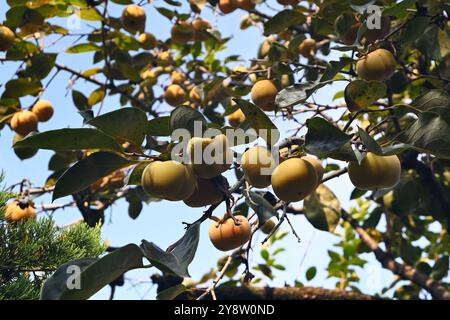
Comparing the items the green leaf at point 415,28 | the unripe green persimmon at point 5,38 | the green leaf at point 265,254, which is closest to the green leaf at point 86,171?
the green leaf at point 415,28

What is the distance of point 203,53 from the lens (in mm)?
3773

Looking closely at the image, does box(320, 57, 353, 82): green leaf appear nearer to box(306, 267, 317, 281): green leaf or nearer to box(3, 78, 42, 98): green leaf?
box(3, 78, 42, 98): green leaf

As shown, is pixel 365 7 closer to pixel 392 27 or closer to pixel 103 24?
pixel 392 27

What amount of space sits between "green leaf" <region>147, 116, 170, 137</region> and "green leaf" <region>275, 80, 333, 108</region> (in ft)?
0.87

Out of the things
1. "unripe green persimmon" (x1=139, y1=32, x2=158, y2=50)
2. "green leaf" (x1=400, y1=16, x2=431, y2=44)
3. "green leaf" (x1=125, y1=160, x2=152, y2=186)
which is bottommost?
"unripe green persimmon" (x1=139, y1=32, x2=158, y2=50)

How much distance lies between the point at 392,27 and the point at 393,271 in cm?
127

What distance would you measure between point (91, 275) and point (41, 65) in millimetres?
2047

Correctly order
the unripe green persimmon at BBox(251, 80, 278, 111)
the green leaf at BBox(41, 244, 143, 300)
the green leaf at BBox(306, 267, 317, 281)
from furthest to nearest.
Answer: the green leaf at BBox(306, 267, 317, 281)
the unripe green persimmon at BBox(251, 80, 278, 111)
the green leaf at BBox(41, 244, 143, 300)

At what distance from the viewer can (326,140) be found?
1.09 meters

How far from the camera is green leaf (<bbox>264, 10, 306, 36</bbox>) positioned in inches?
87.4

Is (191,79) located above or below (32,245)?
below

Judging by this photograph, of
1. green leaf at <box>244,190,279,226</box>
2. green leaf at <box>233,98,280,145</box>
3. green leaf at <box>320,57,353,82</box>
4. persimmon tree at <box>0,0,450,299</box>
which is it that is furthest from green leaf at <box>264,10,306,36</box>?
green leaf at <box>244,190,279,226</box>
